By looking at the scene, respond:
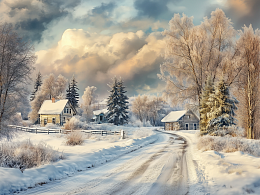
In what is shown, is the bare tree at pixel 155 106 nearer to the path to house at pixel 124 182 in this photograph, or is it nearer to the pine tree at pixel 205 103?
the pine tree at pixel 205 103

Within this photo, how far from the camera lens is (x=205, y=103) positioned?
63.1ft

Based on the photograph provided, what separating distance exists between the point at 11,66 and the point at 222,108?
19114 mm

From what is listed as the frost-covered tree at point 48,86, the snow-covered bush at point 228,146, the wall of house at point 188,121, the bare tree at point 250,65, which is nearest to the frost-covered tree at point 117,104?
the wall of house at point 188,121

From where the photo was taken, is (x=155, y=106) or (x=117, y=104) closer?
(x=117, y=104)

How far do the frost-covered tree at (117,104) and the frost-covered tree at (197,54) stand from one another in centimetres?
3058

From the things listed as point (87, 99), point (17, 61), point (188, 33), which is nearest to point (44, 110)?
point (87, 99)

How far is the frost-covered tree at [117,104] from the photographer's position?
4778 centimetres

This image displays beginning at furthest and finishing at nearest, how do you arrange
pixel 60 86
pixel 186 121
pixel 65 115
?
pixel 60 86 < pixel 186 121 < pixel 65 115

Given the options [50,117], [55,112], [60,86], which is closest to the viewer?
[55,112]

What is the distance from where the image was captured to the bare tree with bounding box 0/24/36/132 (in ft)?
43.2

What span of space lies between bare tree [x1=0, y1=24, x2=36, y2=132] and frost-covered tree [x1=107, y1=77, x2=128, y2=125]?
3427 cm

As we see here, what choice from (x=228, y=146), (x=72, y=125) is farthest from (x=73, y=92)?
(x=228, y=146)

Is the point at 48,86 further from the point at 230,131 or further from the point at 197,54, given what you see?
the point at 230,131

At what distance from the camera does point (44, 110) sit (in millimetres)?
46094
